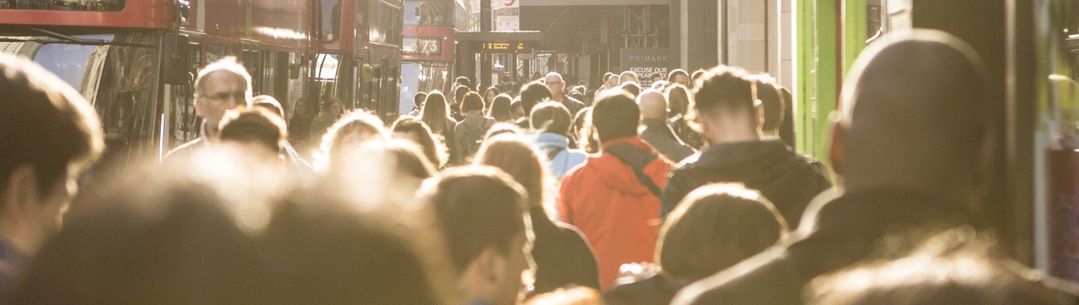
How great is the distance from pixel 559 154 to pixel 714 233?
4807mm

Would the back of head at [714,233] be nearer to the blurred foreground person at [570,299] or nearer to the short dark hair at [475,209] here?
the blurred foreground person at [570,299]

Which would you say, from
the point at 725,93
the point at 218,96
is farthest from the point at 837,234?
the point at 218,96

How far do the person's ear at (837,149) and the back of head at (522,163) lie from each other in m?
2.57

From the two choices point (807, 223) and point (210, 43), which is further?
point (210, 43)

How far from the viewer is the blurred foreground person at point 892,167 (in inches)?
97.0

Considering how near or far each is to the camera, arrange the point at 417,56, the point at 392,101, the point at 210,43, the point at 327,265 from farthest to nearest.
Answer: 1. the point at 417,56
2. the point at 392,101
3. the point at 210,43
4. the point at 327,265

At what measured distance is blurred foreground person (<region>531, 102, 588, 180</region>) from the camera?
8.26m

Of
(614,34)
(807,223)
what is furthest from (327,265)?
(614,34)

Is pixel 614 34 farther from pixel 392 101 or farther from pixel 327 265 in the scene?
pixel 327 265

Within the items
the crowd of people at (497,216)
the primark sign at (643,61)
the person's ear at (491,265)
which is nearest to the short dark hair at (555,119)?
the crowd of people at (497,216)

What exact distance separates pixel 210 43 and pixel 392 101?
1110 cm

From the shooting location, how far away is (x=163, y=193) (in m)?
1.26

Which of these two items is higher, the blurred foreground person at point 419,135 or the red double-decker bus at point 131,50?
the red double-decker bus at point 131,50

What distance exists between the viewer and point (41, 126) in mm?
1891
